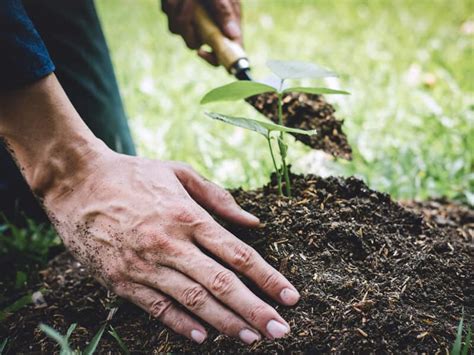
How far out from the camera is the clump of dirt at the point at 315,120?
1918mm

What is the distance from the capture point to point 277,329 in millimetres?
1251

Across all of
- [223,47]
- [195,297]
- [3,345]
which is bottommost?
[3,345]

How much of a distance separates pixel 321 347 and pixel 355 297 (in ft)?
0.53

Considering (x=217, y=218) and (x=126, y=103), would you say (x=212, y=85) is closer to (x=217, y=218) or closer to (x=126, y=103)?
(x=126, y=103)

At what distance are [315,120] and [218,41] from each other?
52 cm

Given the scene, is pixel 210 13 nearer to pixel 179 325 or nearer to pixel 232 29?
pixel 232 29

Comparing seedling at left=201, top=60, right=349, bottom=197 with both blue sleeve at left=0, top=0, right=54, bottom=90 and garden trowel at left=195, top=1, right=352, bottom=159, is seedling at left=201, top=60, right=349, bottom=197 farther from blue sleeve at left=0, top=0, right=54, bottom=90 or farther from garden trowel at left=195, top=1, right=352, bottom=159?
blue sleeve at left=0, top=0, right=54, bottom=90

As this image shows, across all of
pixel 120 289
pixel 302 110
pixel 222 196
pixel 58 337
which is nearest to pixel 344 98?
pixel 302 110

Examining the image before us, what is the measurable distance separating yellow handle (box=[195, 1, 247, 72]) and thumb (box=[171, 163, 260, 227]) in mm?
695

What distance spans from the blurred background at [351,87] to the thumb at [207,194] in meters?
0.81

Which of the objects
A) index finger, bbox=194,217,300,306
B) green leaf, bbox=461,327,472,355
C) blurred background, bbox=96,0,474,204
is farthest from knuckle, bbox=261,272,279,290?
blurred background, bbox=96,0,474,204

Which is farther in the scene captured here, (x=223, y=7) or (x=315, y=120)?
(x=223, y=7)

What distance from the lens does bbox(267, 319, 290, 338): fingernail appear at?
125 cm

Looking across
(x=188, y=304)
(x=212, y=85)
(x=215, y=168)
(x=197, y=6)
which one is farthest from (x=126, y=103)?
(x=188, y=304)
